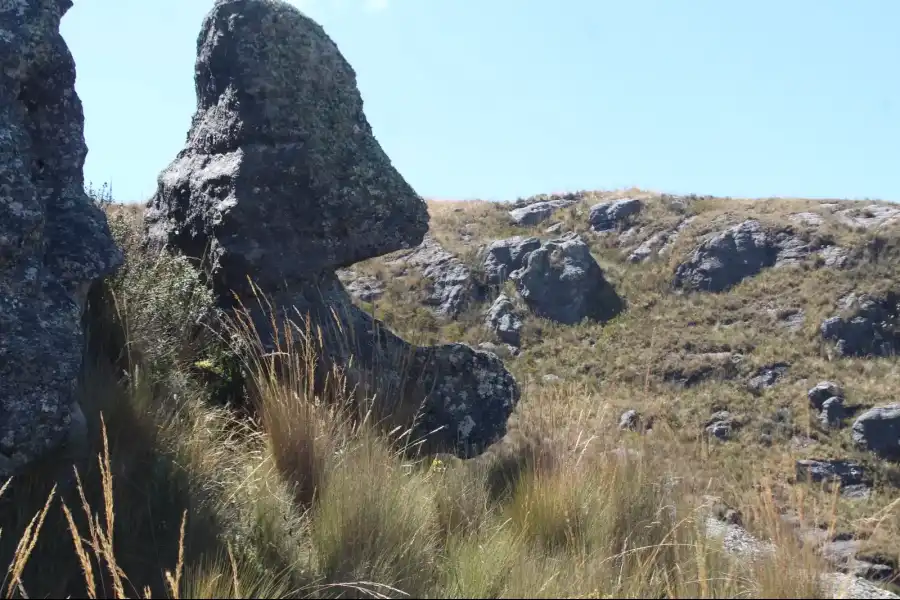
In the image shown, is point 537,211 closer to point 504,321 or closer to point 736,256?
point 736,256

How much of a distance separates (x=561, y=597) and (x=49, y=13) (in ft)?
12.2

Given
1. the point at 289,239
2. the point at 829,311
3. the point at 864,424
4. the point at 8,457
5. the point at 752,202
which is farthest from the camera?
the point at 752,202

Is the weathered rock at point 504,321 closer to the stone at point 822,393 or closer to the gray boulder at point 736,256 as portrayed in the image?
the gray boulder at point 736,256

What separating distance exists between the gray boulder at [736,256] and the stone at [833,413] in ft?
24.8

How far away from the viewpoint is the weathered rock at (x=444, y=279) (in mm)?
24938

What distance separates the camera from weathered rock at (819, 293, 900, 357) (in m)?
21.8

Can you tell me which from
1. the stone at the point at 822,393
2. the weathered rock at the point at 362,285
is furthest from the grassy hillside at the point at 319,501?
the weathered rock at the point at 362,285

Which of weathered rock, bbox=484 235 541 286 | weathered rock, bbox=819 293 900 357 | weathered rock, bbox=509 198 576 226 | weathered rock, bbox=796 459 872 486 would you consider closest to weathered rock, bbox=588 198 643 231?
weathered rock, bbox=509 198 576 226

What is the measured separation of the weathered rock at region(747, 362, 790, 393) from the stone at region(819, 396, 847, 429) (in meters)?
1.64

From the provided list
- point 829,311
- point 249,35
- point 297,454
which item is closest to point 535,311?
point 829,311

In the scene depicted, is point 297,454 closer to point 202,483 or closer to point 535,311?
point 202,483

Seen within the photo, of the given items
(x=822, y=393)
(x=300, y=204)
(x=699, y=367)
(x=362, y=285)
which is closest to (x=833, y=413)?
(x=822, y=393)

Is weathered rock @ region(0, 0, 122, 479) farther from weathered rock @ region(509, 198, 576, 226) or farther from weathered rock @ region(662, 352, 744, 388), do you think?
weathered rock @ region(509, 198, 576, 226)

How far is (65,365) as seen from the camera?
3225 mm
